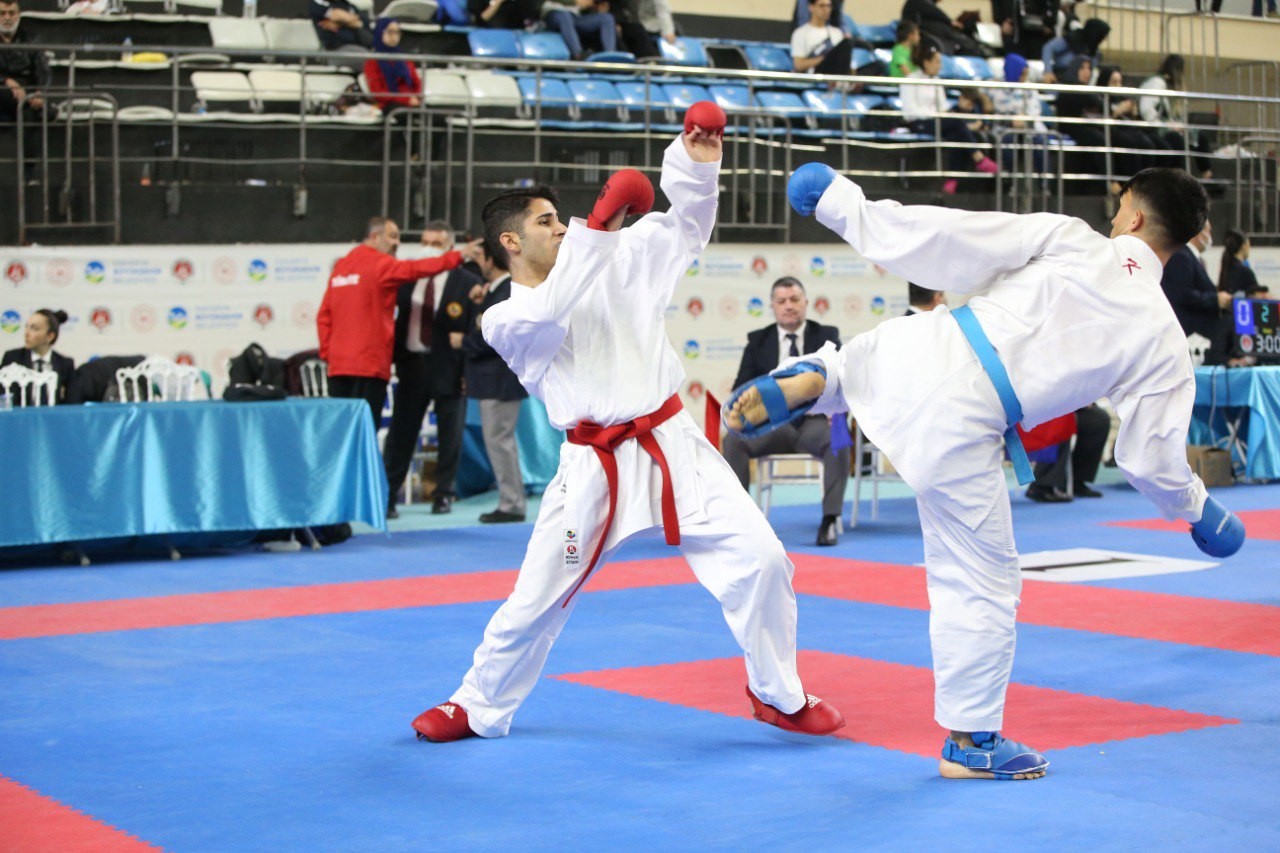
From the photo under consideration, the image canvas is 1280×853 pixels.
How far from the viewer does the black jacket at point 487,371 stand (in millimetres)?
9000

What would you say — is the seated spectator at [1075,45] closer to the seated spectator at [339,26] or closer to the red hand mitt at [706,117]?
the seated spectator at [339,26]

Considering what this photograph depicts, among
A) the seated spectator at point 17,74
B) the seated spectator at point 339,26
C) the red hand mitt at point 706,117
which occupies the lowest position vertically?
the red hand mitt at point 706,117

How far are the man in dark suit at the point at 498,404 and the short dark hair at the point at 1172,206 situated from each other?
575 cm

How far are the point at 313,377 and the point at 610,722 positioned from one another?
6.44 meters

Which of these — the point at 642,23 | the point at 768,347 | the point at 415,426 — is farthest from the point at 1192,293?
the point at 642,23

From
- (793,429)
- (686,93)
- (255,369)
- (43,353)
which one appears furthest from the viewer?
(686,93)

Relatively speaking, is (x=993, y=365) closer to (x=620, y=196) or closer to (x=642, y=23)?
(x=620, y=196)

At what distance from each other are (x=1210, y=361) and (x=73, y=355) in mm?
8295

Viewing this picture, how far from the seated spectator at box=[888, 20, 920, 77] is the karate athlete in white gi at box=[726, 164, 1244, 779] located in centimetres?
1143

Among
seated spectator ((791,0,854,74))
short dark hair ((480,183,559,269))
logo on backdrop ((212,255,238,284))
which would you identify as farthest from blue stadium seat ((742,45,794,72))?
short dark hair ((480,183,559,269))

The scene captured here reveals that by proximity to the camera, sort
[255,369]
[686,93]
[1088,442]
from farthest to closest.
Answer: [686,93] < [1088,442] < [255,369]

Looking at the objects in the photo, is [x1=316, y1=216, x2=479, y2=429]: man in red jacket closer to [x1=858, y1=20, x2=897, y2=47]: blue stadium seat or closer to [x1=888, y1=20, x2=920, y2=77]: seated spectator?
[x1=888, y1=20, x2=920, y2=77]: seated spectator

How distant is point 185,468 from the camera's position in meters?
7.64

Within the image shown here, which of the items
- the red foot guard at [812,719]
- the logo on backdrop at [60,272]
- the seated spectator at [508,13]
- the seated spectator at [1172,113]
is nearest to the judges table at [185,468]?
the logo on backdrop at [60,272]
